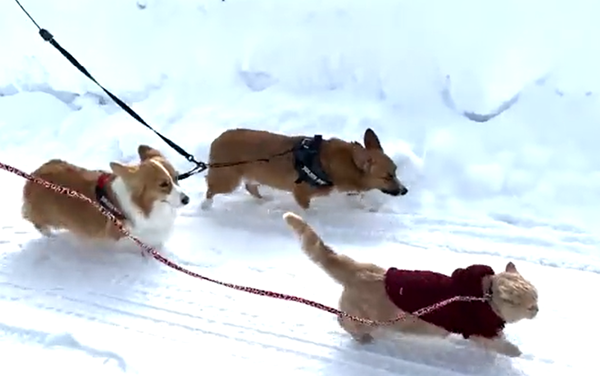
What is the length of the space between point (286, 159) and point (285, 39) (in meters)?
2.04

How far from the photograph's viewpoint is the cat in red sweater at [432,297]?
303 centimetres

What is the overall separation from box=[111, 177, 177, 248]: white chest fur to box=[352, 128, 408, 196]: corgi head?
125 cm

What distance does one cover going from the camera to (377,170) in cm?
467

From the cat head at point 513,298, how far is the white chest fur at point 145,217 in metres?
2.00

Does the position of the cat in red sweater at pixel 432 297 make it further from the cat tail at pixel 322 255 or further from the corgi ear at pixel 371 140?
the corgi ear at pixel 371 140

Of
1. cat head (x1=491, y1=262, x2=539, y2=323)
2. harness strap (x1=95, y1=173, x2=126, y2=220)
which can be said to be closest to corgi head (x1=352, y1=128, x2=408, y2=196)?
harness strap (x1=95, y1=173, x2=126, y2=220)

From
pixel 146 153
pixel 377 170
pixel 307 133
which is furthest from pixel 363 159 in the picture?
pixel 146 153

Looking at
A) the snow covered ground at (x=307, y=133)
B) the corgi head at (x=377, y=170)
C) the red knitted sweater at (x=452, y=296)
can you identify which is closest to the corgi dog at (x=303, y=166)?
the corgi head at (x=377, y=170)

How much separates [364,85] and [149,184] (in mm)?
2375

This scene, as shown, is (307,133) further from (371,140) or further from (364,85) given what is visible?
(371,140)

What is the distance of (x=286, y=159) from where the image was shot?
15.4 feet

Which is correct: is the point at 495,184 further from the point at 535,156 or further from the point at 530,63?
the point at 530,63

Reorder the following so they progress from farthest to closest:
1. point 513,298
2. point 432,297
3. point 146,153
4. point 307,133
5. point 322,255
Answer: point 307,133, point 146,153, point 322,255, point 432,297, point 513,298

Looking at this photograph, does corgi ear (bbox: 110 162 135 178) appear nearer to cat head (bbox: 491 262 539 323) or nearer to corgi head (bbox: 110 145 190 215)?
corgi head (bbox: 110 145 190 215)
